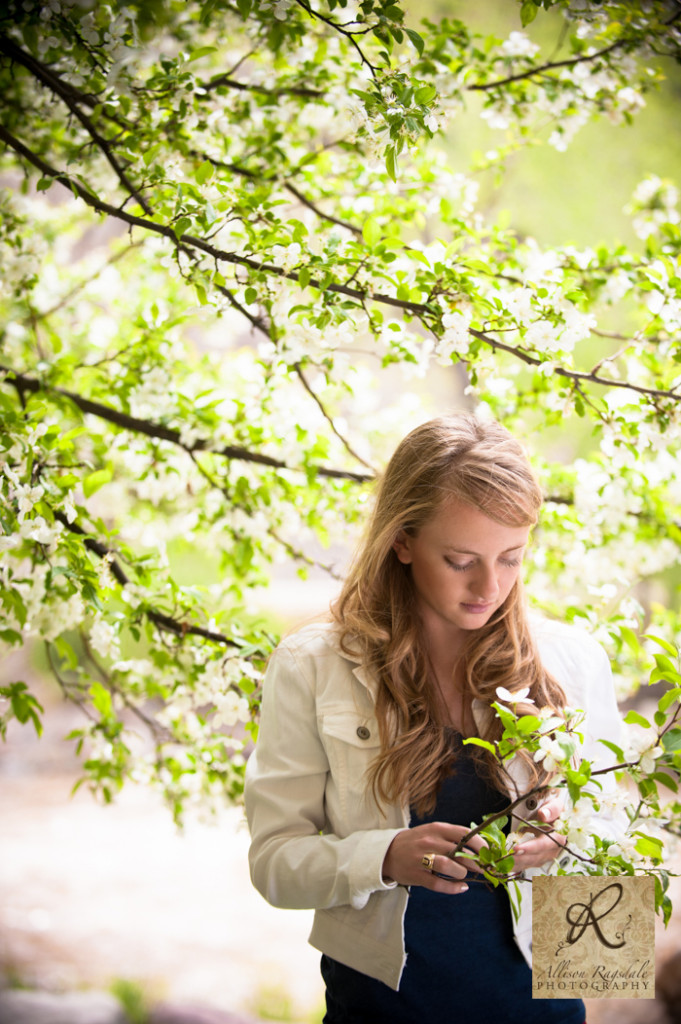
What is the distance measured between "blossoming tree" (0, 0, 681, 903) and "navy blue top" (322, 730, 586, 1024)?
16 centimetres

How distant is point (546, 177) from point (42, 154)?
2996 mm

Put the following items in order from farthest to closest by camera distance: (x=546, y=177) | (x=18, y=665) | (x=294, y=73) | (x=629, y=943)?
(x=18, y=665), (x=546, y=177), (x=294, y=73), (x=629, y=943)

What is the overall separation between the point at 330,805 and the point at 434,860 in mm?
225

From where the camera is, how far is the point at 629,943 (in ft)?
2.83

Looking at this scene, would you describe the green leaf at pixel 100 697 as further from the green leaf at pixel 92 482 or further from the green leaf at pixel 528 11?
the green leaf at pixel 528 11

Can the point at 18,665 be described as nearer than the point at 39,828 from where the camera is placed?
No

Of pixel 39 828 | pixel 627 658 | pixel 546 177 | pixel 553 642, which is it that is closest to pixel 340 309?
pixel 553 642

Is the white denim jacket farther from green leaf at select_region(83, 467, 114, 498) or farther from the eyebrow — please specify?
green leaf at select_region(83, 467, 114, 498)

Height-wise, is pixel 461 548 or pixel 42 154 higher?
pixel 42 154

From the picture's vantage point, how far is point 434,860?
0.90m

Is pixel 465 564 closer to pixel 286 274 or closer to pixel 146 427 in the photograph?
pixel 286 274

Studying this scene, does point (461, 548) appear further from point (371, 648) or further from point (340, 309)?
point (340, 309)

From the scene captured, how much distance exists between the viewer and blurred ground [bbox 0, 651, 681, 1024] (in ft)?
10.3

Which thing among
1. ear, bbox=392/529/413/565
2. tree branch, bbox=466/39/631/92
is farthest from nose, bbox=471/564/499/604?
tree branch, bbox=466/39/631/92
